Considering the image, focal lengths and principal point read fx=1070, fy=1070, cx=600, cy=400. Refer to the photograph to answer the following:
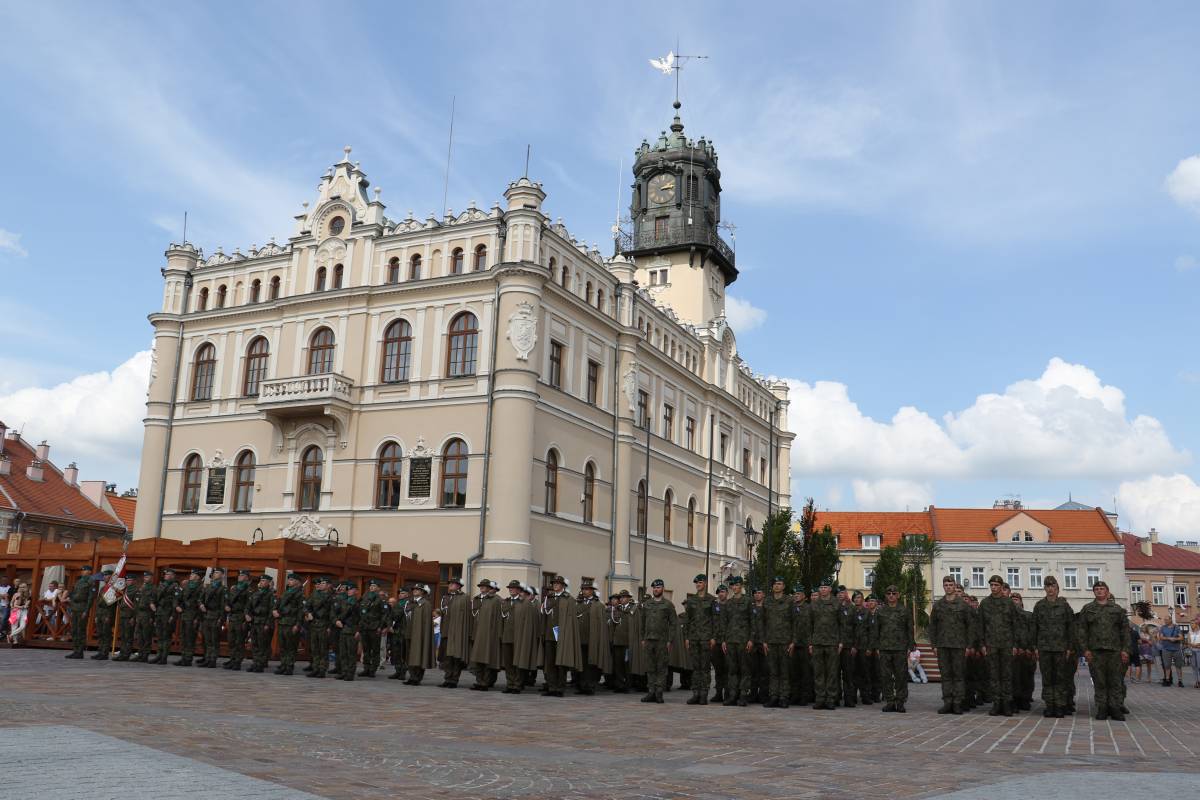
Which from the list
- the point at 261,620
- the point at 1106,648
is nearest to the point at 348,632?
the point at 261,620

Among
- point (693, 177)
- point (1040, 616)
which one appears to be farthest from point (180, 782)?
point (693, 177)

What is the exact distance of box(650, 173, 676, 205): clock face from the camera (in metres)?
51.5

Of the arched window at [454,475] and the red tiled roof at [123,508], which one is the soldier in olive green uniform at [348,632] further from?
the red tiled roof at [123,508]

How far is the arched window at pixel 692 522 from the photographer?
4338 cm

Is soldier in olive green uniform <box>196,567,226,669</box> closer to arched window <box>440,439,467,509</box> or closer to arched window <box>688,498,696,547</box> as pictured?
arched window <box>440,439,467,509</box>

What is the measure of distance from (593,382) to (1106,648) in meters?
23.7

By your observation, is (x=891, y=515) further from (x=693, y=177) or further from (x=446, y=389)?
(x=446, y=389)

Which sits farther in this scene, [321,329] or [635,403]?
[635,403]

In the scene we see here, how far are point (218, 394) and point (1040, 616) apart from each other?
95.1 feet

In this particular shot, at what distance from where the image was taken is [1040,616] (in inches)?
605

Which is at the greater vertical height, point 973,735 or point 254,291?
point 254,291

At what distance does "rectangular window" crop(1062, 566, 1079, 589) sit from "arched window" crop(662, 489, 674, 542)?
39850mm

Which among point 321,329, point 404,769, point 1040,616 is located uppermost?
point 321,329

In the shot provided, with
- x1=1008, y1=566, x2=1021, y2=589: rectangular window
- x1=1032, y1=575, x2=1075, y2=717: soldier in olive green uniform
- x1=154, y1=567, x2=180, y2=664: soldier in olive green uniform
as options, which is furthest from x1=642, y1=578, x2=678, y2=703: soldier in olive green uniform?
x1=1008, y1=566, x2=1021, y2=589: rectangular window
